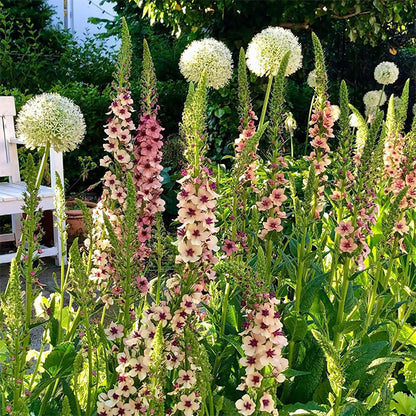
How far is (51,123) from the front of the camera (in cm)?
191

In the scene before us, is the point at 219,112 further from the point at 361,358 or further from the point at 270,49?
the point at 361,358

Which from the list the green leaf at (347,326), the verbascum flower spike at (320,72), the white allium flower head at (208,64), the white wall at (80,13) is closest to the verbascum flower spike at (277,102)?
the verbascum flower spike at (320,72)

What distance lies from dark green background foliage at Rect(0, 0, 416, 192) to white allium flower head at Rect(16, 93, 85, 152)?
3282 mm

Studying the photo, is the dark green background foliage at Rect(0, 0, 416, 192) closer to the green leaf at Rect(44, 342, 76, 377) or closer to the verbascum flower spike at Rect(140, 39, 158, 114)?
the verbascum flower spike at Rect(140, 39, 158, 114)

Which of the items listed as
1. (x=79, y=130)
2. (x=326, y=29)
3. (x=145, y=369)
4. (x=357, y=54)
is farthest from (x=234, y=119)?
(x=145, y=369)

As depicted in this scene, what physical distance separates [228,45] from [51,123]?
376 cm

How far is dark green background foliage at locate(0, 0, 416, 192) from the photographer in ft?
17.9

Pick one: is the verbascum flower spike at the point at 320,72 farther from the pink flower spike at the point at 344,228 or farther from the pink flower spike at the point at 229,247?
the pink flower spike at the point at 229,247

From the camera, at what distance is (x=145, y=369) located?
49.8 inches

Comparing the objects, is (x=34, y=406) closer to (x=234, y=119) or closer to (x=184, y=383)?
(x=184, y=383)

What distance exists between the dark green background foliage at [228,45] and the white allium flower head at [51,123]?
3282 millimetres

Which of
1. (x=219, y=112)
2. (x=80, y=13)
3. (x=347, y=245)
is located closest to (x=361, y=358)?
(x=347, y=245)

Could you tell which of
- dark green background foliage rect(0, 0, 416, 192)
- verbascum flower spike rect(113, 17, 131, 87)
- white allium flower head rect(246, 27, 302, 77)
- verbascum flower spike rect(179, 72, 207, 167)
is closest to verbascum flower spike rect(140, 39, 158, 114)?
verbascum flower spike rect(113, 17, 131, 87)

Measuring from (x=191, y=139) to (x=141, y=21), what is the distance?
25.8 ft
